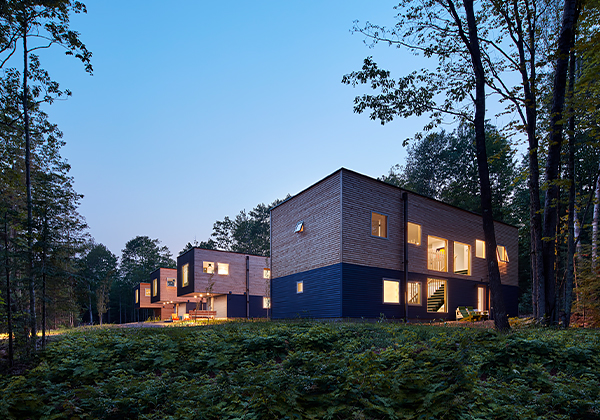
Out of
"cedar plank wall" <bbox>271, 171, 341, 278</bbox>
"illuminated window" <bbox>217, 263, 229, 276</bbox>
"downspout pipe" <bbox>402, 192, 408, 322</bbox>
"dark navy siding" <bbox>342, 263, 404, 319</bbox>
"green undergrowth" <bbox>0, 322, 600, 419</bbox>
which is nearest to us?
"green undergrowth" <bbox>0, 322, 600, 419</bbox>

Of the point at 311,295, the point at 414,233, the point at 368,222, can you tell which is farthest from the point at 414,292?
the point at 311,295

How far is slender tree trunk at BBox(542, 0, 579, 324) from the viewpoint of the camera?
8734mm

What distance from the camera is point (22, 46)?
8.73 metres

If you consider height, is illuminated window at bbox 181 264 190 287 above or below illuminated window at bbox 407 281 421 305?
below

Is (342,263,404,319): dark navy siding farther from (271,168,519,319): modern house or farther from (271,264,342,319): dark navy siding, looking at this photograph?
(271,264,342,319): dark navy siding

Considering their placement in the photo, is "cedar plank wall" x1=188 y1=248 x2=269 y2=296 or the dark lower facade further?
"cedar plank wall" x1=188 y1=248 x2=269 y2=296

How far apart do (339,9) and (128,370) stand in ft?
37.7

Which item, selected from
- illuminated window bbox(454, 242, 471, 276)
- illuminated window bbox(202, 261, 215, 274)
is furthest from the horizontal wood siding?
illuminated window bbox(202, 261, 215, 274)

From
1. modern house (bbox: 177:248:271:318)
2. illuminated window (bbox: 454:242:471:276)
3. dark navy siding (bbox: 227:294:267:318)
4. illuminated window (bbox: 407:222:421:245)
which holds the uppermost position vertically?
illuminated window (bbox: 407:222:421:245)

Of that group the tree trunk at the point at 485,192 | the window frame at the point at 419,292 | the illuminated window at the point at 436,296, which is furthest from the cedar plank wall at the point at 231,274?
the tree trunk at the point at 485,192

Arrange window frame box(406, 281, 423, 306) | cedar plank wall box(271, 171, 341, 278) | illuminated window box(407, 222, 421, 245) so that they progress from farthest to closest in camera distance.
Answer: illuminated window box(407, 222, 421, 245), window frame box(406, 281, 423, 306), cedar plank wall box(271, 171, 341, 278)

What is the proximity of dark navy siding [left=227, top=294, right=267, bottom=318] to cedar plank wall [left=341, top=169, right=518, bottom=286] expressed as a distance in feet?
52.4

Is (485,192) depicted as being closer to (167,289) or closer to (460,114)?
(460,114)

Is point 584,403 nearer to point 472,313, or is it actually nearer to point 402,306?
point 402,306
